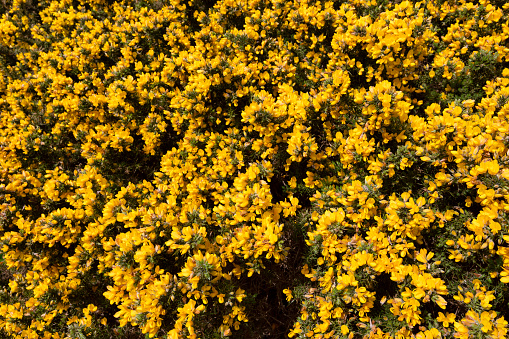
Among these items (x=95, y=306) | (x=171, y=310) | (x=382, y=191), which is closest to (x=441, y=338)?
(x=382, y=191)

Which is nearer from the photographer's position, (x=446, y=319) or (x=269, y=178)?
(x=446, y=319)

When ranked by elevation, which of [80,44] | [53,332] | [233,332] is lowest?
[53,332]

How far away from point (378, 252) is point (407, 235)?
0.25 metres

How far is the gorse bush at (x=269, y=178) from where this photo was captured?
213 centimetres

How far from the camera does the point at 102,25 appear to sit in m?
4.74

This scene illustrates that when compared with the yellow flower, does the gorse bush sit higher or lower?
higher

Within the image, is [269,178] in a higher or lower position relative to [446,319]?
higher

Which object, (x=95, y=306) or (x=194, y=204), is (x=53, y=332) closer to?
(x=95, y=306)

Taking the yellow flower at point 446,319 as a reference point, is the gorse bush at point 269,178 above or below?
above

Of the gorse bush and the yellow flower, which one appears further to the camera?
the gorse bush

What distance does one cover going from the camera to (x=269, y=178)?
2.72 metres

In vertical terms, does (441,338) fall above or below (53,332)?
above

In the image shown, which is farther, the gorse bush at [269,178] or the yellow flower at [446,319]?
the gorse bush at [269,178]

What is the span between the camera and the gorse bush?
2.13m
